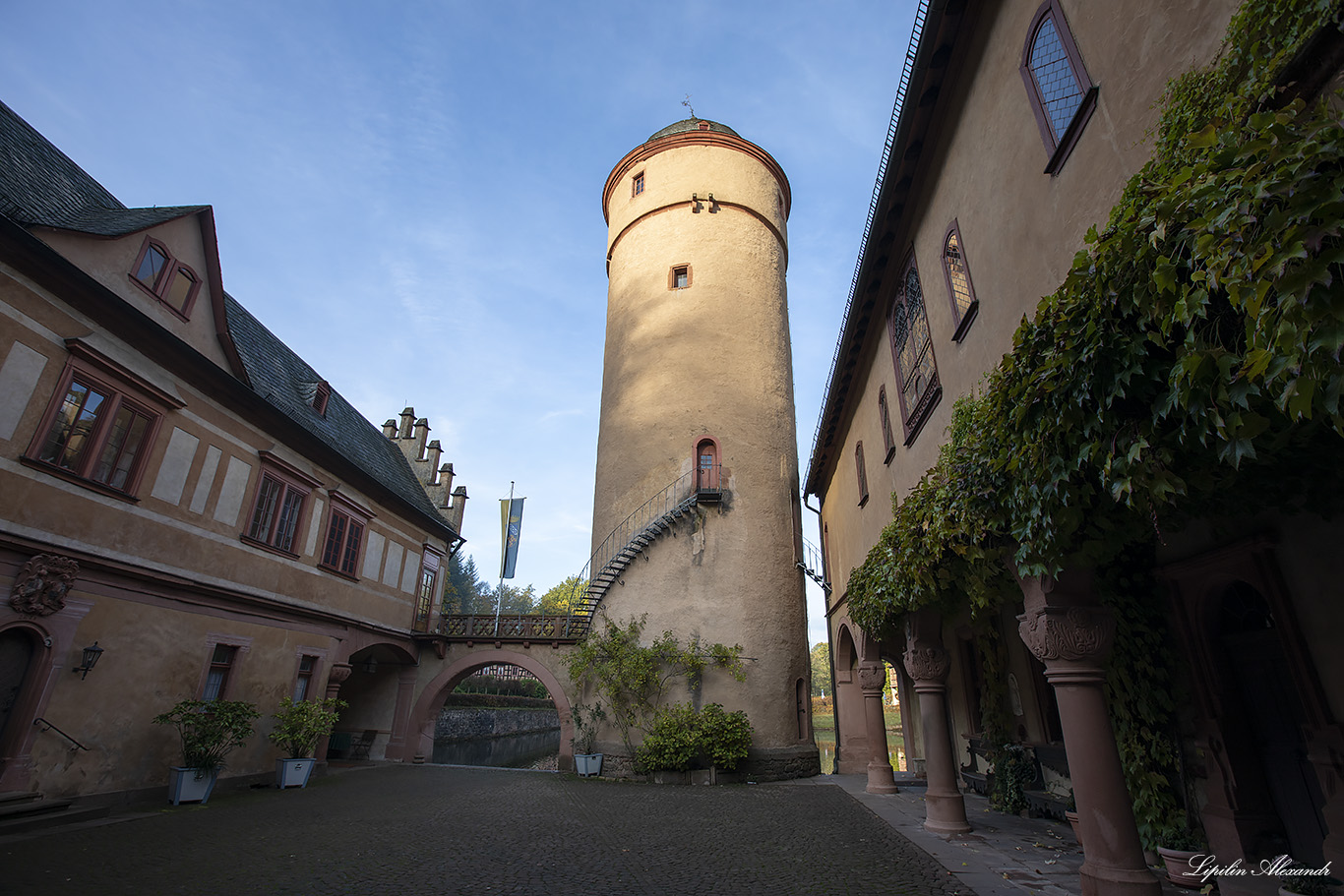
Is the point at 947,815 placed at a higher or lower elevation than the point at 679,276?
lower

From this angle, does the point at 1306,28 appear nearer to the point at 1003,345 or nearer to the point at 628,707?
the point at 1003,345

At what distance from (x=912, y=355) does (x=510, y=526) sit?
60.3 feet

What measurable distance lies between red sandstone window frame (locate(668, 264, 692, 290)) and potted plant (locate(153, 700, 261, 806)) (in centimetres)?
1636

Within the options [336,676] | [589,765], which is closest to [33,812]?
[336,676]

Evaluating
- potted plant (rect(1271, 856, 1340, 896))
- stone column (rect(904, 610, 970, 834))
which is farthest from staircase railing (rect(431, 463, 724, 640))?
potted plant (rect(1271, 856, 1340, 896))

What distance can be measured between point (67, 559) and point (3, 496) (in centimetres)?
129

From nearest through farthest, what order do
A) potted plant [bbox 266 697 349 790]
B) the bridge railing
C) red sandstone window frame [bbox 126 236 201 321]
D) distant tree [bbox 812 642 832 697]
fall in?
red sandstone window frame [bbox 126 236 201 321] < potted plant [bbox 266 697 349 790] < the bridge railing < distant tree [bbox 812 642 832 697]

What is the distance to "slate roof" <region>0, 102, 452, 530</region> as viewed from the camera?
1084 cm

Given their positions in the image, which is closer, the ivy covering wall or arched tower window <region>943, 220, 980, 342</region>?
the ivy covering wall

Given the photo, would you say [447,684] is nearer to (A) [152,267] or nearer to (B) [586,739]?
(B) [586,739]

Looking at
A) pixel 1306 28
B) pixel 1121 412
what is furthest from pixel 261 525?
pixel 1306 28

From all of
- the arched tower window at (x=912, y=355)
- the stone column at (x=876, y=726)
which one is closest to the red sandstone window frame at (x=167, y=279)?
the arched tower window at (x=912, y=355)

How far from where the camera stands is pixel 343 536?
57.8 ft

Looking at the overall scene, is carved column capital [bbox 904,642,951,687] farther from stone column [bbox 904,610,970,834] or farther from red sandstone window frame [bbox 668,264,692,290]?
red sandstone window frame [bbox 668,264,692,290]
